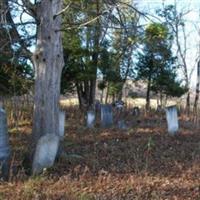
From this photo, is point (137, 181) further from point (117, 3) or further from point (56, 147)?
point (117, 3)

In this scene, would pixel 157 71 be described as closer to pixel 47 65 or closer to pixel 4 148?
pixel 47 65

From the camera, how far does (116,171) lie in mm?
8047

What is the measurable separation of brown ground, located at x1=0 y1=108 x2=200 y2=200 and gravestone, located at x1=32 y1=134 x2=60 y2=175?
0.23 meters

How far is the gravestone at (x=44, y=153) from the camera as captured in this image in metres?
8.13

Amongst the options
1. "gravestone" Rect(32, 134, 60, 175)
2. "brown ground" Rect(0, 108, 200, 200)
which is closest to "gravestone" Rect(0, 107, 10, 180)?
"brown ground" Rect(0, 108, 200, 200)

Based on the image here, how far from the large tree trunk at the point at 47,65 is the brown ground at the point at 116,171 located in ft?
2.70

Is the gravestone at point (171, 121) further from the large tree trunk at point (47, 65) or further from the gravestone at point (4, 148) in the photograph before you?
the gravestone at point (4, 148)

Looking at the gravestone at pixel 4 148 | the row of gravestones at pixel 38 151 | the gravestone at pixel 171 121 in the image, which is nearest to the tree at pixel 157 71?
the gravestone at pixel 171 121

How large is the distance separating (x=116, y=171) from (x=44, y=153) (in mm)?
1288

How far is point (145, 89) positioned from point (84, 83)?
467 centimetres

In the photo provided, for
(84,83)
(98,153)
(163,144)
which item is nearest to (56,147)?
(98,153)

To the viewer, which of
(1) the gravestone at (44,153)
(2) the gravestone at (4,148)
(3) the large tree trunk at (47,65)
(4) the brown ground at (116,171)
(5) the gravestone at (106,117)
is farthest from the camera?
(5) the gravestone at (106,117)

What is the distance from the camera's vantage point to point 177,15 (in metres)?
32.0

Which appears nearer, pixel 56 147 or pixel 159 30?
pixel 56 147
